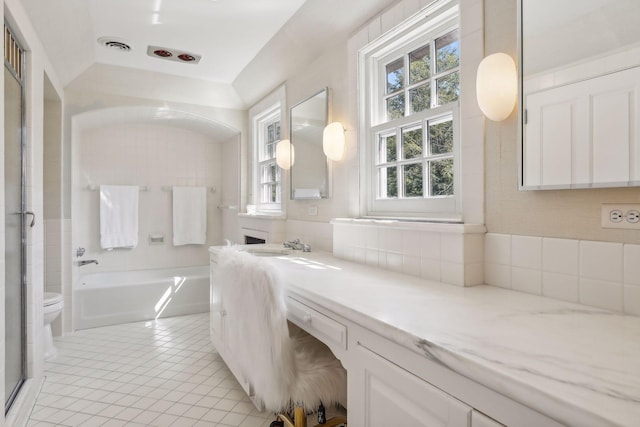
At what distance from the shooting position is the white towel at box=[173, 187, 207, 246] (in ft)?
15.0

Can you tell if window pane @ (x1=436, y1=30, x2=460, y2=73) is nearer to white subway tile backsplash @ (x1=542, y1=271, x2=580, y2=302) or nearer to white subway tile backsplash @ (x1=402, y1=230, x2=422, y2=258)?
white subway tile backsplash @ (x1=402, y1=230, x2=422, y2=258)

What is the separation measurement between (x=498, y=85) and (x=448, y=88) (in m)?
0.47

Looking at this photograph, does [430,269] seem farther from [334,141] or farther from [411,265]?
[334,141]

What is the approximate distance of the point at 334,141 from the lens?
2375mm

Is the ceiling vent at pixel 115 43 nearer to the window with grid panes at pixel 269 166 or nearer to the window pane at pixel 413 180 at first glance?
the window with grid panes at pixel 269 166

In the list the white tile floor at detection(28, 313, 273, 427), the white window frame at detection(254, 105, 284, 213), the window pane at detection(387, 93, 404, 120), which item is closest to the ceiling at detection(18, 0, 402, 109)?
the white window frame at detection(254, 105, 284, 213)

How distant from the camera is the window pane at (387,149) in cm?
213

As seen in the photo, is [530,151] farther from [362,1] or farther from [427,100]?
[362,1]

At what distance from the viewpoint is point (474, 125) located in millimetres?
1532

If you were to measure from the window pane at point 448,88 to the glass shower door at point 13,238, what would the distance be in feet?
6.87

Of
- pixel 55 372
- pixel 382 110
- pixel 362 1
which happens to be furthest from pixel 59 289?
pixel 362 1

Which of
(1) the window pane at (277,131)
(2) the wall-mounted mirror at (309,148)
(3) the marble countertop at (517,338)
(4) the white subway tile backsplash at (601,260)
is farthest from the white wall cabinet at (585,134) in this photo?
(1) the window pane at (277,131)

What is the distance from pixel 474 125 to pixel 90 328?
3.65 metres

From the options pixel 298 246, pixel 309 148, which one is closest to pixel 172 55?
pixel 309 148
